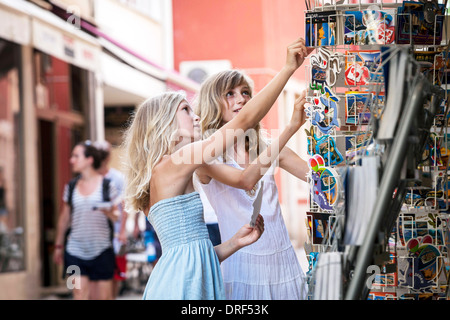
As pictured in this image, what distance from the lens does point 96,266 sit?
5426mm

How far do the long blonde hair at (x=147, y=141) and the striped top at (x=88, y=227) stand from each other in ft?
9.74

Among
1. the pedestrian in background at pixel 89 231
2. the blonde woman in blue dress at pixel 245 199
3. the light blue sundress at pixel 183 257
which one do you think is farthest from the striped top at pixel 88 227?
the light blue sundress at pixel 183 257

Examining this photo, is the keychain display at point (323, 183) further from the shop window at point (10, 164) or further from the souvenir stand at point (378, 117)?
the shop window at point (10, 164)

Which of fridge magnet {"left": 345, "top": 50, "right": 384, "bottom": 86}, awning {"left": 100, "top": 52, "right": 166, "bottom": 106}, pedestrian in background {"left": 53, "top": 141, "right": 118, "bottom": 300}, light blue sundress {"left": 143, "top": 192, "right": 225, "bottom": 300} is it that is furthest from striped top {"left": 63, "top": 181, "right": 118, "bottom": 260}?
awning {"left": 100, "top": 52, "right": 166, "bottom": 106}

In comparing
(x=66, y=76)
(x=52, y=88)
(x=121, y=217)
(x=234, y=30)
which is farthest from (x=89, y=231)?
(x=66, y=76)

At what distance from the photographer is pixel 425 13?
7.97 feet

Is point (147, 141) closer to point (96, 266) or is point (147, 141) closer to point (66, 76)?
point (96, 266)

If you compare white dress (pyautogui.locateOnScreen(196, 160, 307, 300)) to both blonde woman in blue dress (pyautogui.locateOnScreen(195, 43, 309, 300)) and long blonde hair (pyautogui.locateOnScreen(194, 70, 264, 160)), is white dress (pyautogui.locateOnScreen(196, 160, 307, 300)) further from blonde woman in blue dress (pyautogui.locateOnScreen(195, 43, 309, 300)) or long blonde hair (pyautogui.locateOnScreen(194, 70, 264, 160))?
long blonde hair (pyautogui.locateOnScreen(194, 70, 264, 160))

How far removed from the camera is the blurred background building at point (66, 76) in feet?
21.3

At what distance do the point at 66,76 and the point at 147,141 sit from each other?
6232 millimetres

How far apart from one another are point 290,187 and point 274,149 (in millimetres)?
4873
